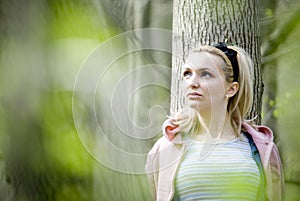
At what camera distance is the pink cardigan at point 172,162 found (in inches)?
47.1

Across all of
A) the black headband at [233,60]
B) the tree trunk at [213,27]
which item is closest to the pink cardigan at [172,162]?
the black headband at [233,60]

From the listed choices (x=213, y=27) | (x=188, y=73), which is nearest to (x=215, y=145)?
(x=188, y=73)

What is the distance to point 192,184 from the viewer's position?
116 cm

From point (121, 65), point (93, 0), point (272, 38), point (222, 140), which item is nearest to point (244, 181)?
point (222, 140)

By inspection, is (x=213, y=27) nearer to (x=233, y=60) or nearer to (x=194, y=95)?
(x=233, y=60)

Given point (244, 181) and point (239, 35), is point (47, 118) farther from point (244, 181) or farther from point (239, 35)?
point (239, 35)

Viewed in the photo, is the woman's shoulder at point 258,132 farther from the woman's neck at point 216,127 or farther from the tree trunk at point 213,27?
the tree trunk at point 213,27

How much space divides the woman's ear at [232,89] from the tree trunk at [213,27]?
1.52 ft

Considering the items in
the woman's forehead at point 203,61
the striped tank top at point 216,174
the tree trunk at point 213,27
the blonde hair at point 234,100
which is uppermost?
the tree trunk at point 213,27

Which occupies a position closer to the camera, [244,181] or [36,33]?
[36,33]

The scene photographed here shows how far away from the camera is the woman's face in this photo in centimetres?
114

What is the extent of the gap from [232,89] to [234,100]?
28mm

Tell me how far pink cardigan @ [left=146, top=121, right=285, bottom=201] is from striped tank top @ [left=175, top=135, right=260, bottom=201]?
0.02 meters

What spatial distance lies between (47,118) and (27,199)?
9 centimetres
